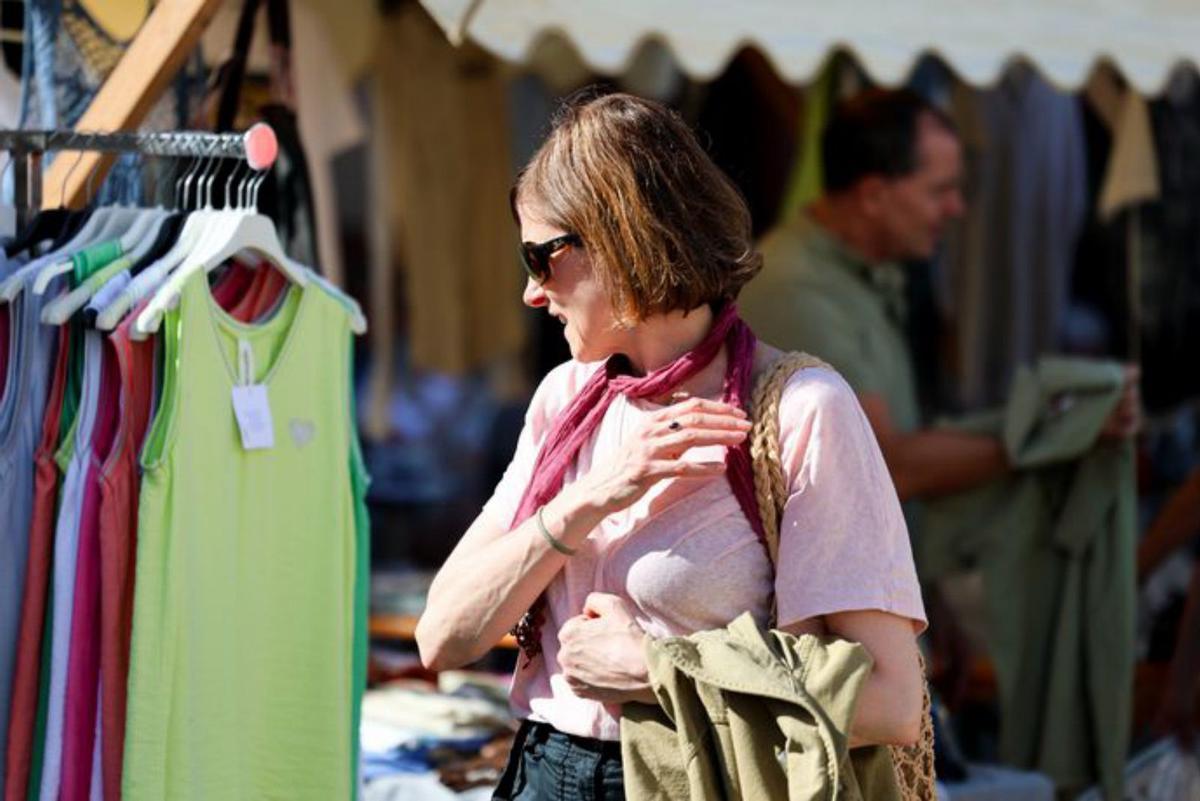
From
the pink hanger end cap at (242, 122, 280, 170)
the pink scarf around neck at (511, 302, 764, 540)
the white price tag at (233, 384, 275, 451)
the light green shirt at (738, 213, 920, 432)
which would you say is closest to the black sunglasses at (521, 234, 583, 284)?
the pink scarf around neck at (511, 302, 764, 540)

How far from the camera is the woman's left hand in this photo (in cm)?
221

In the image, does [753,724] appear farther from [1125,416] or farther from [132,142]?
[1125,416]

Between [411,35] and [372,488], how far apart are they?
86.8 inches

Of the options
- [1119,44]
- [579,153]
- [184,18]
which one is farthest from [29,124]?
[1119,44]

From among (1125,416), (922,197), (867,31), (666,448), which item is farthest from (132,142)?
(1125,416)

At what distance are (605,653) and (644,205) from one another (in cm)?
53

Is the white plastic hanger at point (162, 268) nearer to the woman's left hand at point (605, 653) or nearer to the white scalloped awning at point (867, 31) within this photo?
the white scalloped awning at point (867, 31)

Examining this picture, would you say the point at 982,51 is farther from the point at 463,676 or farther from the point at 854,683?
the point at 854,683

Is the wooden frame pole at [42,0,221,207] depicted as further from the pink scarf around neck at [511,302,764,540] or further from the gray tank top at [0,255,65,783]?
the pink scarf around neck at [511,302,764,540]

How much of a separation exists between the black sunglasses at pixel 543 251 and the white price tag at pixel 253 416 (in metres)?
0.97

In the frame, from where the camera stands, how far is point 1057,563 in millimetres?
4941

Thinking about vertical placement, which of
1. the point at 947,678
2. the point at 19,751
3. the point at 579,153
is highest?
the point at 579,153

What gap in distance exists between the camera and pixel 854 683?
2070 mm

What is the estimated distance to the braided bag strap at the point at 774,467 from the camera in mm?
2219
